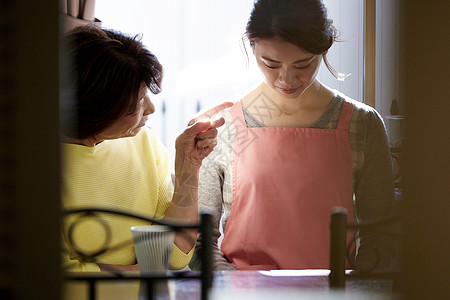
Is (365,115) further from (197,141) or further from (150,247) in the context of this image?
(150,247)

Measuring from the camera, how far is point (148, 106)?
2.66ft

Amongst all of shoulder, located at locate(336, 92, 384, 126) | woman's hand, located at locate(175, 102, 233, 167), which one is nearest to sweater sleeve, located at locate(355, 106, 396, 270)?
shoulder, located at locate(336, 92, 384, 126)

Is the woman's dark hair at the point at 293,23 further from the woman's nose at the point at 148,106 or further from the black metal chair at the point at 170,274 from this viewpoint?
the black metal chair at the point at 170,274

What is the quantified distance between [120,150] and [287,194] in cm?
28

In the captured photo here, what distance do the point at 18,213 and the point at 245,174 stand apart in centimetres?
55

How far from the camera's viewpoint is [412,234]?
371 mm

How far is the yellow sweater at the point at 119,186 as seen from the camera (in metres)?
0.76

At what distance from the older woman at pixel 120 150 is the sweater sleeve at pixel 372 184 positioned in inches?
9.4

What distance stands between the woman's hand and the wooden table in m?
0.25

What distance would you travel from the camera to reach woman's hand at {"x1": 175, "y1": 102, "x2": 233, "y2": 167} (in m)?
0.80

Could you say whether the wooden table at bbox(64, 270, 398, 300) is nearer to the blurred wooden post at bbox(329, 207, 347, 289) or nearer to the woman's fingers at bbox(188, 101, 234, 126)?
the blurred wooden post at bbox(329, 207, 347, 289)

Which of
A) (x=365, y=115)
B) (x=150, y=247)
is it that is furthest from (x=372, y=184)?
(x=150, y=247)

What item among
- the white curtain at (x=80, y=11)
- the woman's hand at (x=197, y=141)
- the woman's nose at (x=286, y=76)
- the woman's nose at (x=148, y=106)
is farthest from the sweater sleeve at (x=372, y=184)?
the white curtain at (x=80, y=11)

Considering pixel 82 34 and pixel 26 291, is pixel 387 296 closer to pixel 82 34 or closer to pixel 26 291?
pixel 26 291
